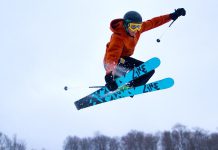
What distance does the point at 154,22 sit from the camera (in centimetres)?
894

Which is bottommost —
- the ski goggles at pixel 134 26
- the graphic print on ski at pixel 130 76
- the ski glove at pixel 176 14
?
the graphic print on ski at pixel 130 76

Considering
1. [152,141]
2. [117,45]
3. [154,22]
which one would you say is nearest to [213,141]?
[152,141]

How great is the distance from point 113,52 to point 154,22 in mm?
1646

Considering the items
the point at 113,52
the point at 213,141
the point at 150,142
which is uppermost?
the point at 150,142

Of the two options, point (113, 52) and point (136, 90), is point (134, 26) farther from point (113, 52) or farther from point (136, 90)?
point (136, 90)

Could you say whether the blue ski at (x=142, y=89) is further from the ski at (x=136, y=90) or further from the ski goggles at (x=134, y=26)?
the ski goggles at (x=134, y=26)

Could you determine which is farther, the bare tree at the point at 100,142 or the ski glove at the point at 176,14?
the bare tree at the point at 100,142

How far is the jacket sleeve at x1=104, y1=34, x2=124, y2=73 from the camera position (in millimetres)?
7746

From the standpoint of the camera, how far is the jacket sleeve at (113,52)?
7.75 metres

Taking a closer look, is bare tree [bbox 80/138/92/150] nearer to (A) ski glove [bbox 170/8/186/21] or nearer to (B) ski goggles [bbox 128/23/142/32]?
(A) ski glove [bbox 170/8/186/21]

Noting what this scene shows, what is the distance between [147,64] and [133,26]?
0.88 m

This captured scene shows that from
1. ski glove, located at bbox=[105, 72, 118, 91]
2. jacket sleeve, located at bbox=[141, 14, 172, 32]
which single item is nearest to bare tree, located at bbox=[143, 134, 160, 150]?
jacket sleeve, located at bbox=[141, 14, 172, 32]

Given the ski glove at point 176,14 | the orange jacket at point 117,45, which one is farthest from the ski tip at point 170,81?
the ski glove at point 176,14

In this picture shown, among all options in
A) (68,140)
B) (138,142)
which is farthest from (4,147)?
(138,142)
